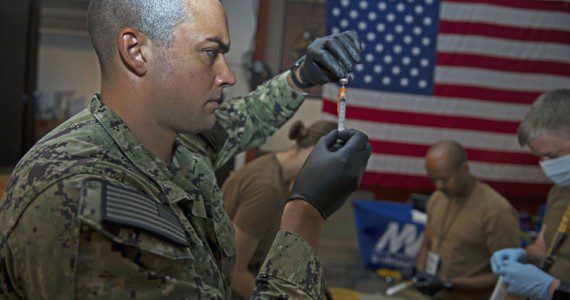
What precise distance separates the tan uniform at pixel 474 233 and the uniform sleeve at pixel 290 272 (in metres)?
2.21

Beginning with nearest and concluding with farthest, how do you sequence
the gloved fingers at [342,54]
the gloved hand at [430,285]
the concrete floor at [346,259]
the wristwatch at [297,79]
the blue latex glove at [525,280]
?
the gloved fingers at [342,54] < the wristwatch at [297,79] < the blue latex glove at [525,280] < the gloved hand at [430,285] < the concrete floor at [346,259]

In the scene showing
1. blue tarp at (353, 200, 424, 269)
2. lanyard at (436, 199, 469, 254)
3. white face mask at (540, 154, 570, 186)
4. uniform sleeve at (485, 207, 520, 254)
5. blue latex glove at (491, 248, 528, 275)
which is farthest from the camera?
blue tarp at (353, 200, 424, 269)

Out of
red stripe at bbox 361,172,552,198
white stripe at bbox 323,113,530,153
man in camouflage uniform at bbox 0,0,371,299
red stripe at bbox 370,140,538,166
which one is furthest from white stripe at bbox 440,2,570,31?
man in camouflage uniform at bbox 0,0,371,299

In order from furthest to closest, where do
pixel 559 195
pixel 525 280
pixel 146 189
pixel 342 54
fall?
pixel 559 195
pixel 525 280
pixel 342 54
pixel 146 189

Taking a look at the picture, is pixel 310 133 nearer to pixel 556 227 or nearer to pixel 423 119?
pixel 556 227

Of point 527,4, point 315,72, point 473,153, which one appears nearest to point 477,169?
point 473,153

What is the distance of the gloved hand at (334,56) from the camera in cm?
155

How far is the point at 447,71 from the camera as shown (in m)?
5.46

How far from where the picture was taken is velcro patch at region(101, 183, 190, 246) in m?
0.94

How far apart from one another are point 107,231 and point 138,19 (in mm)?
421

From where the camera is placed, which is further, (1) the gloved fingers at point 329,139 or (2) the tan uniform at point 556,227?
(2) the tan uniform at point 556,227

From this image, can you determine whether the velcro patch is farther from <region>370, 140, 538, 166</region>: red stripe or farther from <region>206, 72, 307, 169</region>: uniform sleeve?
<region>370, 140, 538, 166</region>: red stripe

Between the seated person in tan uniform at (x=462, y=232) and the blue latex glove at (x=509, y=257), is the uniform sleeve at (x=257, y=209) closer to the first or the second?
the blue latex glove at (x=509, y=257)

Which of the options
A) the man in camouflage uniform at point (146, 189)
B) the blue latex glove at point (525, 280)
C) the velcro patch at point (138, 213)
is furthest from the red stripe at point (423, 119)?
the velcro patch at point (138, 213)
